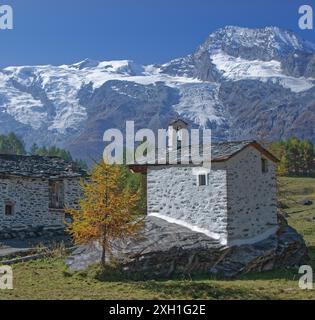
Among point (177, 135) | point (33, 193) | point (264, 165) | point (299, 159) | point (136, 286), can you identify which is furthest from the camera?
point (299, 159)

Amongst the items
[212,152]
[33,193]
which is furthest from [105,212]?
[33,193]

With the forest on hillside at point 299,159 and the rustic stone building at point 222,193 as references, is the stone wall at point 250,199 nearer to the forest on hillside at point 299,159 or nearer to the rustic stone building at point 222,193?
the rustic stone building at point 222,193

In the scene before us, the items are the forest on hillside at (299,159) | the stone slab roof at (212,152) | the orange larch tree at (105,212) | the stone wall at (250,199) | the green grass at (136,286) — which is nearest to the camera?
the green grass at (136,286)

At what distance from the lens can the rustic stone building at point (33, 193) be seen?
3500 cm

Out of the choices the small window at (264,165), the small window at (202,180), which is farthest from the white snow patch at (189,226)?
the small window at (264,165)

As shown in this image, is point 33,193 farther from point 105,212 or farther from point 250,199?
point 250,199

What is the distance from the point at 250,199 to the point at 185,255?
497cm

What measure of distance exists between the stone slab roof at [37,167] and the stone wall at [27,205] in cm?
44

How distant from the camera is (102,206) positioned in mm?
22922

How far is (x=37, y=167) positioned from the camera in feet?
124

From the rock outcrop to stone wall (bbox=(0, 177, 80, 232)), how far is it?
11.0 metres
